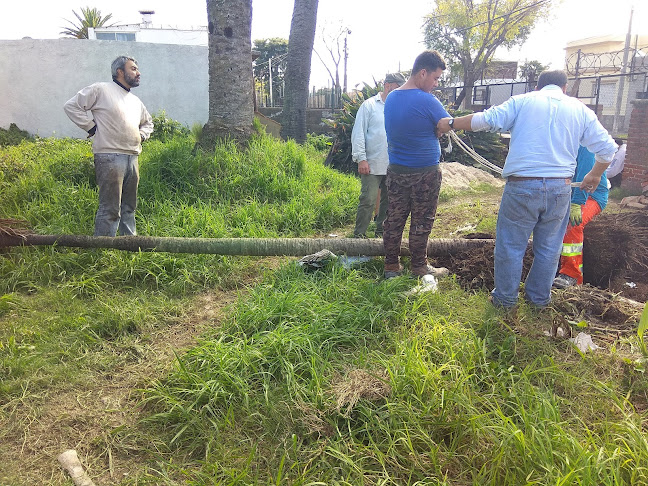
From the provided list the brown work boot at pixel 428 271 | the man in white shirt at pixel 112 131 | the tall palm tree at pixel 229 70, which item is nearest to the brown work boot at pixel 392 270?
the brown work boot at pixel 428 271

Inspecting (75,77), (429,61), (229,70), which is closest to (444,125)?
(429,61)

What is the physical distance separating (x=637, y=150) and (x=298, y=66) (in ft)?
24.0

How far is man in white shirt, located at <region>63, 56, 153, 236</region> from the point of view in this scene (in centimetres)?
464

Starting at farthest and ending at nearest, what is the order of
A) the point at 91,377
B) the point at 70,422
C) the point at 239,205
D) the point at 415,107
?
the point at 239,205, the point at 415,107, the point at 91,377, the point at 70,422

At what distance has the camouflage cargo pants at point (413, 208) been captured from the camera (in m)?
3.81

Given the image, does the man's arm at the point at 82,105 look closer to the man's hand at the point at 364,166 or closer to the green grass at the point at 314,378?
the green grass at the point at 314,378

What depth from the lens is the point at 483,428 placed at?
6.96ft

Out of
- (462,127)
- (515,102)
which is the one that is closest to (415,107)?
(462,127)

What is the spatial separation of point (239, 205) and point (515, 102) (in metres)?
3.77

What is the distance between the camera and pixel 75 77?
500 inches

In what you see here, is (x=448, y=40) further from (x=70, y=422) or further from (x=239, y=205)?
(x=70, y=422)

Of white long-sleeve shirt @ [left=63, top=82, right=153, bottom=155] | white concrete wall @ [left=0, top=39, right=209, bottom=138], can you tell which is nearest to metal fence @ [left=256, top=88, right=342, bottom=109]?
white concrete wall @ [left=0, top=39, right=209, bottom=138]

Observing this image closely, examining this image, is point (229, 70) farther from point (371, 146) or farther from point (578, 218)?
point (578, 218)

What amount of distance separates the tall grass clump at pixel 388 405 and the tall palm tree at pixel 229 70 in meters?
4.43
